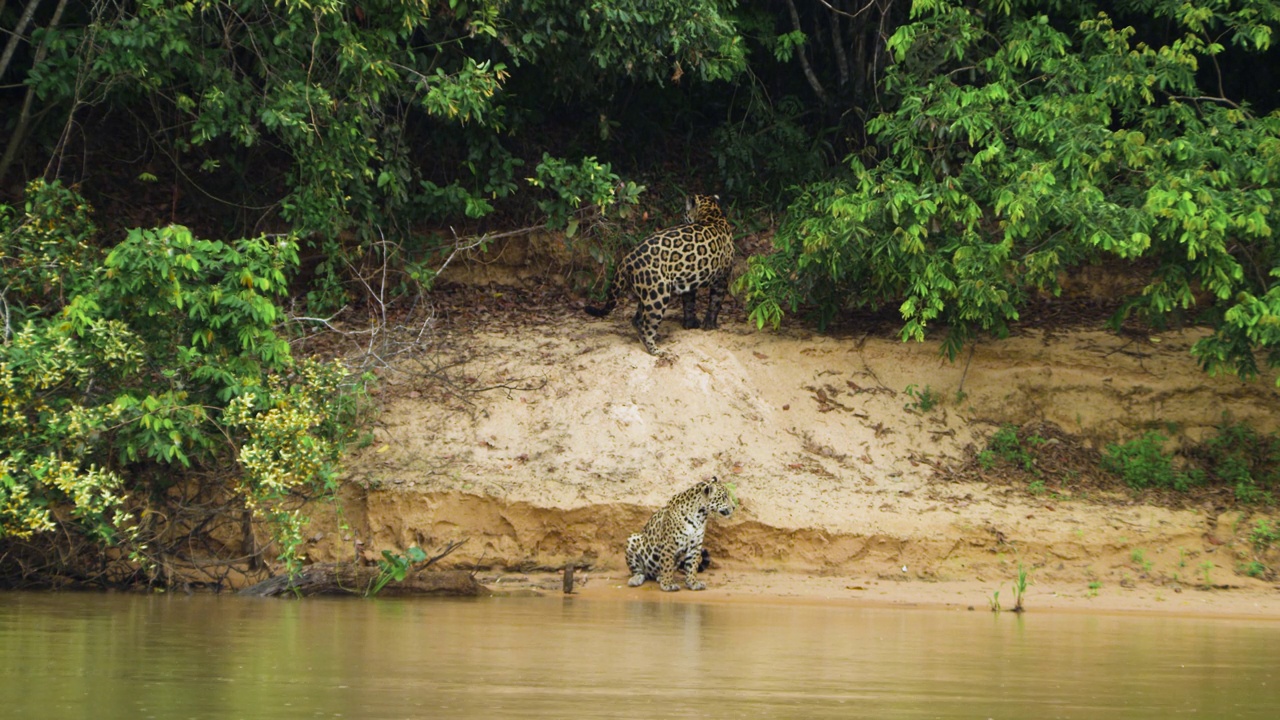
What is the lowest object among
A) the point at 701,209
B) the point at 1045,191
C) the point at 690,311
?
the point at 690,311

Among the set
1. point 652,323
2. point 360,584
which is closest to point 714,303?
point 652,323

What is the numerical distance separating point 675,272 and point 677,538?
11.2 feet

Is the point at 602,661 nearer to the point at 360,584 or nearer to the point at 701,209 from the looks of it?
the point at 360,584

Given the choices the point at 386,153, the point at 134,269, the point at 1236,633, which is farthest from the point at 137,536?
the point at 1236,633

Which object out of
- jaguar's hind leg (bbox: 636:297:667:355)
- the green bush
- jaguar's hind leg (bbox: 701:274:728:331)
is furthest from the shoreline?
jaguar's hind leg (bbox: 701:274:728:331)

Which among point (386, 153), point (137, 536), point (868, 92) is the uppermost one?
point (868, 92)

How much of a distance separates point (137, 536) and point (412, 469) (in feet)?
8.69

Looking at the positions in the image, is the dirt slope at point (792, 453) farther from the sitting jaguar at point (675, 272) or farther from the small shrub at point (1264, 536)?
the sitting jaguar at point (675, 272)

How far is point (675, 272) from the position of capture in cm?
1329

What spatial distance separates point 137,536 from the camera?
379 inches

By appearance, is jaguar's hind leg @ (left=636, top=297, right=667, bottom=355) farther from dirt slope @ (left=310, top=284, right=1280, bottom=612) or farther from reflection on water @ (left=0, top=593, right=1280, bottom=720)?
reflection on water @ (left=0, top=593, right=1280, bottom=720)

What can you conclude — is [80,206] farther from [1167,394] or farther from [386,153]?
[1167,394]

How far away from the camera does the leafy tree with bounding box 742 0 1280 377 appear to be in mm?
10935

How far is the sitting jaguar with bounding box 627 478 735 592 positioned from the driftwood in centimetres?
130
